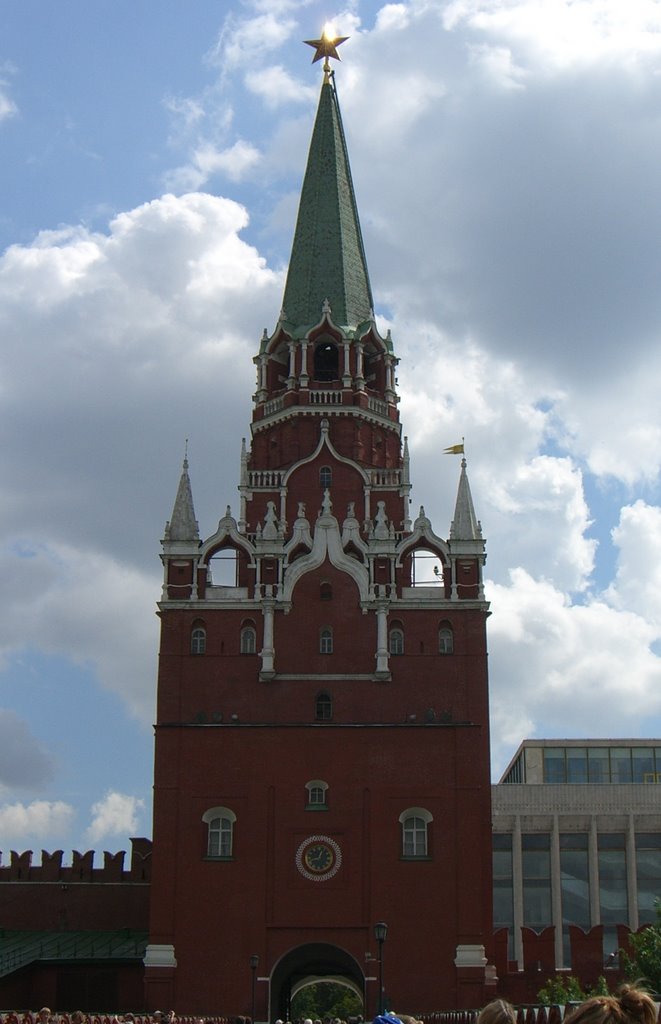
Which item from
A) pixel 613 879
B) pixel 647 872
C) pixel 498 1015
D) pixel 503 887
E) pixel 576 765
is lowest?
pixel 503 887

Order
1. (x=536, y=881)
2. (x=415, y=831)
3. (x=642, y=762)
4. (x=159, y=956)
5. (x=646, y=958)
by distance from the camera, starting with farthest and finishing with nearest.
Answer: (x=642, y=762) → (x=536, y=881) → (x=415, y=831) → (x=159, y=956) → (x=646, y=958)

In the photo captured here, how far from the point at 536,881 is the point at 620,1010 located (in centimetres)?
6453

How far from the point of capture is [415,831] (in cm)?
5025

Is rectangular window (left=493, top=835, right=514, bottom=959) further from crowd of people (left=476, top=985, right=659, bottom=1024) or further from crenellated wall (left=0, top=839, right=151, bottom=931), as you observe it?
crowd of people (left=476, top=985, right=659, bottom=1024)

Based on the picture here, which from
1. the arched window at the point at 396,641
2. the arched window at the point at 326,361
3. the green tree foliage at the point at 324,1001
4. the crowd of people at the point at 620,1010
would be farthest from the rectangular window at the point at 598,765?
the crowd of people at the point at 620,1010

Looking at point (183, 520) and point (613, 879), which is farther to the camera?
point (613, 879)

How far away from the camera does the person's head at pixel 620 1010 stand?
6.61 meters

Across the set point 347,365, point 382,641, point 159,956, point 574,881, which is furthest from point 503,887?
point 347,365

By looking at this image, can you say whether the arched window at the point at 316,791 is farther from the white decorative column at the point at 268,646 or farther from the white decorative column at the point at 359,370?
the white decorative column at the point at 359,370

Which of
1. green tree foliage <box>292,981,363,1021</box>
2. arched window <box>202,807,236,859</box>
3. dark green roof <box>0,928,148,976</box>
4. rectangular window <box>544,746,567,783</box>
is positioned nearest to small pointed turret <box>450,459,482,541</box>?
arched window <box>202,807,236,859</box>

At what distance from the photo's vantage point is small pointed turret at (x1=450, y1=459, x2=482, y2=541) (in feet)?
179

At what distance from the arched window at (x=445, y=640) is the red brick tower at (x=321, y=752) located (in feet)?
0.18

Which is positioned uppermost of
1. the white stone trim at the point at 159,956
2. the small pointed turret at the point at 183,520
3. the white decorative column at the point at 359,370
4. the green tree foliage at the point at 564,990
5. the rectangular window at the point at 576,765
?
the white decorative column at the point at 359,370

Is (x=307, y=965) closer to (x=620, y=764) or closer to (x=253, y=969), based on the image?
(x=253, y=969)
